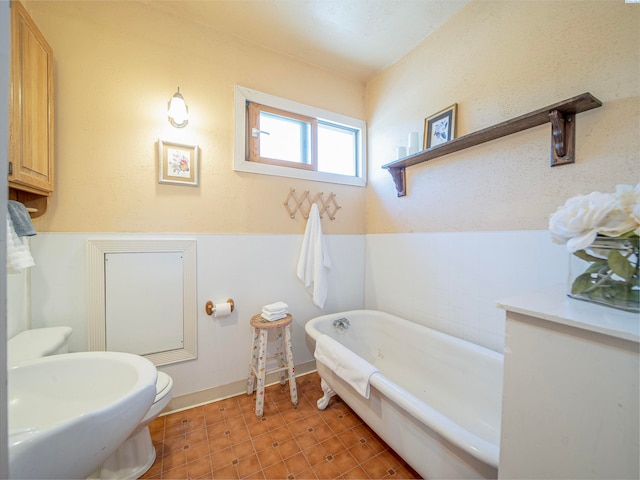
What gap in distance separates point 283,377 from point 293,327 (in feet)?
1.34

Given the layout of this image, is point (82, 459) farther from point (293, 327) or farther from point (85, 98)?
point (85, 98)

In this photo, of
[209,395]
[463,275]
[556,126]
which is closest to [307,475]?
[209,395]

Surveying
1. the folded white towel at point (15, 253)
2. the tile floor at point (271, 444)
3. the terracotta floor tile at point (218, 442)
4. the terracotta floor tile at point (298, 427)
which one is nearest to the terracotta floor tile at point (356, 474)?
the tile floor at point (271, 444)

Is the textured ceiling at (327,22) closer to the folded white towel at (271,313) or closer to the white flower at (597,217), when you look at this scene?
the white flower at (597,217)

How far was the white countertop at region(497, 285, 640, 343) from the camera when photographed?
54cm

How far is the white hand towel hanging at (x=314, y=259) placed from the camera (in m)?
2.12

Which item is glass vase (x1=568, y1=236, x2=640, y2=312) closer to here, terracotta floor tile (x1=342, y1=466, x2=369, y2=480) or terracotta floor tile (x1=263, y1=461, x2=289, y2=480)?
terracotta floor tile (x1=342, y1=466, x2=369, y2=480)

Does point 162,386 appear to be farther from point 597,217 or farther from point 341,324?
point 597,217

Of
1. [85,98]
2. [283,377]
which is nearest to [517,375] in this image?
[283,377]

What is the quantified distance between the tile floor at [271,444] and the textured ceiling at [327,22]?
2.81 metres

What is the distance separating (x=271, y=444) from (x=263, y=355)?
0.50 meters

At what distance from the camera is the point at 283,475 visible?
1.24 meters

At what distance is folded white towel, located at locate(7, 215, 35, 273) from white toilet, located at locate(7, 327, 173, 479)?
1.23ft

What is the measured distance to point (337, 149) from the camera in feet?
8.11
